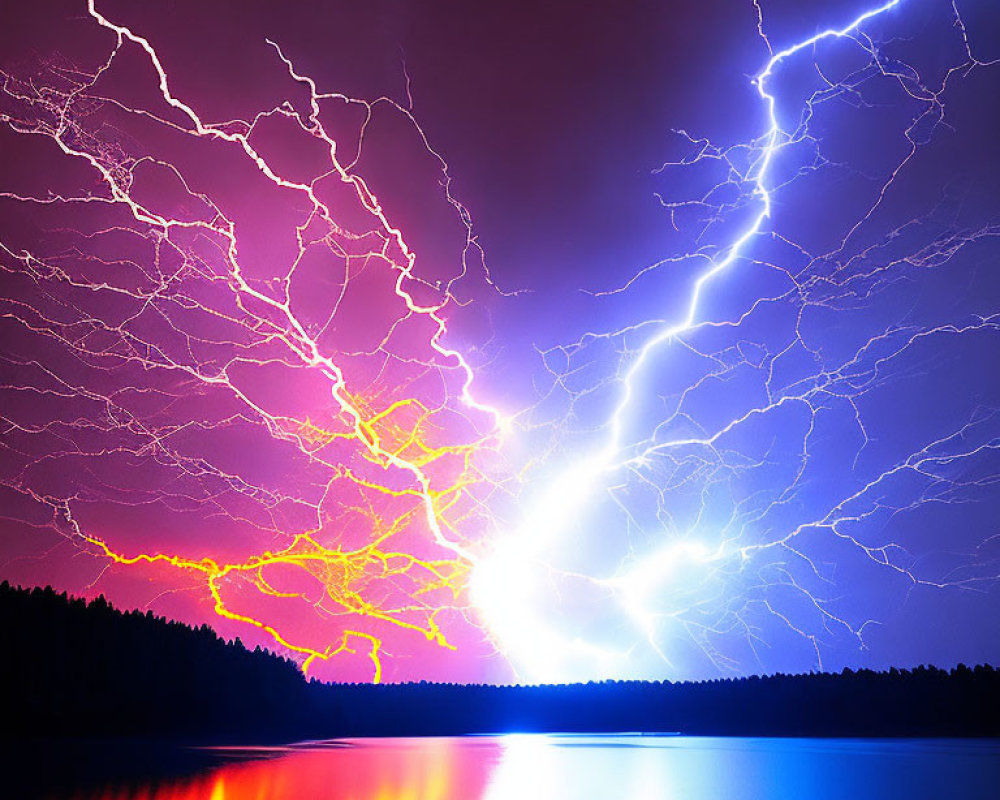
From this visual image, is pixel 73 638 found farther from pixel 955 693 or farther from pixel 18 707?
pixel 955 693

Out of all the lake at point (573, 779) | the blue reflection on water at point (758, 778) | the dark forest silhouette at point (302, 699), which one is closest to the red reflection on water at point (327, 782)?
the lake at point (573, 779)

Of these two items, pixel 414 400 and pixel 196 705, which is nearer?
pixel 414 400

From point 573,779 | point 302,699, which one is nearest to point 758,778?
point 573,779

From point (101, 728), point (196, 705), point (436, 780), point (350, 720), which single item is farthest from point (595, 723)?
point (436, 780)

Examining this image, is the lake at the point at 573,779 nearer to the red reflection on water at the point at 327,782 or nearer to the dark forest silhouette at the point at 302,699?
the red reflection on water at the point at 327,782

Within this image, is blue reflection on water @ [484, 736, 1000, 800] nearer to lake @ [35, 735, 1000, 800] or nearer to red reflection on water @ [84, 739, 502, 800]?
lake @ [35, 735, 1000, 800]
